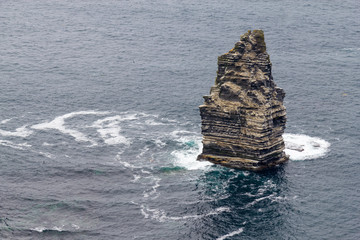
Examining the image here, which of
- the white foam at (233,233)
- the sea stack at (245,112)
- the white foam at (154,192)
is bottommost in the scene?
the white foam at (233,233)

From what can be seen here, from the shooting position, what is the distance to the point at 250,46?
190m

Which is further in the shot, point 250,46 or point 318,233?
point 250,46

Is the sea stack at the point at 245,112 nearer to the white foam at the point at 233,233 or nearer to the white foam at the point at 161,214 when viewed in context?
the white foam at the point at 161,214

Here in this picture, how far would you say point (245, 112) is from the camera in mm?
189500

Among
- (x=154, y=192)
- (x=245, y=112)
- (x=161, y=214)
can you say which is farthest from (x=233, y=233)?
(x=245, y=112)

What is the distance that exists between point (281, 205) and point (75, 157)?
197 ft

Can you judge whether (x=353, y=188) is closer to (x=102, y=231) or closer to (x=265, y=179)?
(x=265, y=179)

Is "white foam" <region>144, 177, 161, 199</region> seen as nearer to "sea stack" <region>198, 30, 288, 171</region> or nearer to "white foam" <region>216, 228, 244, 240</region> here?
"sea stack" <region>198, 30, 288, 171</region>

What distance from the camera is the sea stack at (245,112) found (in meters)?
189

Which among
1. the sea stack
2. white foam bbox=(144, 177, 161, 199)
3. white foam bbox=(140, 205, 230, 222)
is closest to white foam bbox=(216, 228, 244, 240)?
white foam bbox=(140, 205, 230, 222)

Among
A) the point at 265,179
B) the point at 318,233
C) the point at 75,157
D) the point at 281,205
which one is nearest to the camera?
the point at 318,233

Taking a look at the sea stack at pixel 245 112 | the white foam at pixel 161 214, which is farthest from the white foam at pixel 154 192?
the sea stack at pixel 245 112

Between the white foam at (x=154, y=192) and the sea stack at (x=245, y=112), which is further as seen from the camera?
the sea stack at (x=245, y=112)

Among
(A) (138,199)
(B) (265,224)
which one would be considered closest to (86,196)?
(A) (138,199)
